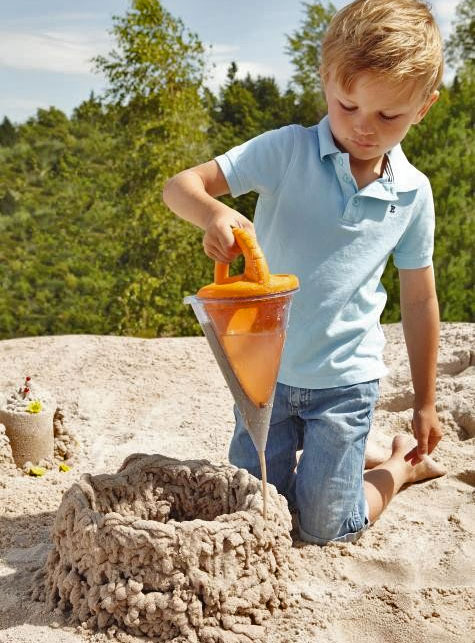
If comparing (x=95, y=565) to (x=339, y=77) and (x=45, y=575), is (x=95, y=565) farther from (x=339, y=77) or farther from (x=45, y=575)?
(x=339, y=77)

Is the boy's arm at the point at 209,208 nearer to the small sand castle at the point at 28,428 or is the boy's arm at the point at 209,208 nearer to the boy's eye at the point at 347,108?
the boy's eye at the point at 347,108

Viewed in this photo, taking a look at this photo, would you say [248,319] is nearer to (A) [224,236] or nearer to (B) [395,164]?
(A) [224,236]

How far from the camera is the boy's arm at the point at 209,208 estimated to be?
180 centimetres

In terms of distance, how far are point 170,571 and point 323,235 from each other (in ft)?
3.35

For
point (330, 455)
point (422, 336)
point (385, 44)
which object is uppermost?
point (385, 44)

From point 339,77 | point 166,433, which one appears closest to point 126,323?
point 166,433

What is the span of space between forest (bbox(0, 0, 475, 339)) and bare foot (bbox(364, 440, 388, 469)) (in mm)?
3123

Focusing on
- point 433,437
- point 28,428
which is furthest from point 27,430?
point 433,437

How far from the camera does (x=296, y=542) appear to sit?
96.5 inches

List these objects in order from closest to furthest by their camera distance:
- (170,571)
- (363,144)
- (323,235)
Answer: (170,571), (363,144), (323,235)

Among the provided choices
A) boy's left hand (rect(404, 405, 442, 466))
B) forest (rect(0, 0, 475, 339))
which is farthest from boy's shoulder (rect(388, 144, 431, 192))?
forest (rect(0, 0, 475, 339))

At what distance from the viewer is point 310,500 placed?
8.07 feet

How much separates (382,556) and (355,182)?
1.07 metres

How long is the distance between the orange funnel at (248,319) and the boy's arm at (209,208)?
0.03m
